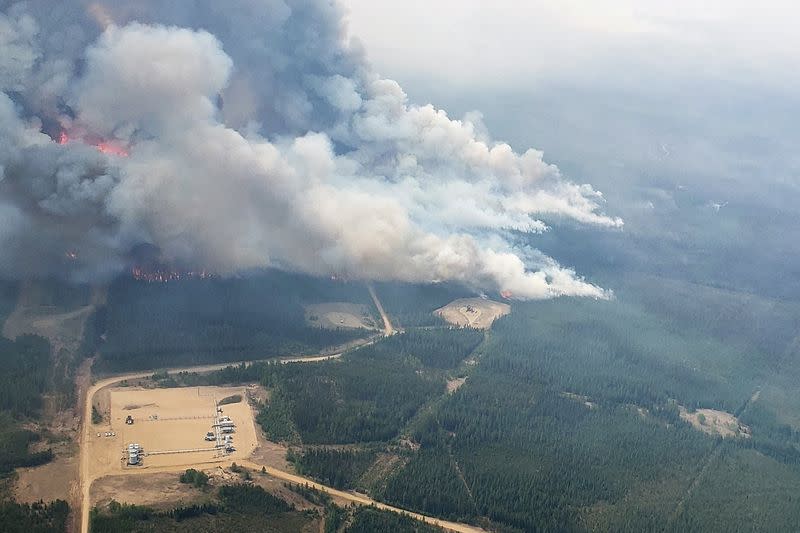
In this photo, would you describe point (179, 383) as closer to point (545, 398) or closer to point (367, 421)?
point (367, 421)

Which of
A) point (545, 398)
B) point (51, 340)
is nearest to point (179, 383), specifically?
→ point (51, 340)

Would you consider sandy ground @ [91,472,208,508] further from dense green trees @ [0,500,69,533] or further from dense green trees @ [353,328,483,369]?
dense green trees @ [353,328,483,369]

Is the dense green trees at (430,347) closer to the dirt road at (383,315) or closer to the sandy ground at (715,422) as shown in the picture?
the dirt road at (383,315)

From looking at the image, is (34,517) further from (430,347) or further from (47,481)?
(430,347)

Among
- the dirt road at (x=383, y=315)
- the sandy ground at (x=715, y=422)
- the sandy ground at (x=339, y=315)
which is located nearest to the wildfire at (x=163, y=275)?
the sandy ground at (x=339, y=315)

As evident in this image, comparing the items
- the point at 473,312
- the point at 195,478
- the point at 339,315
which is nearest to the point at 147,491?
the point at 195,478

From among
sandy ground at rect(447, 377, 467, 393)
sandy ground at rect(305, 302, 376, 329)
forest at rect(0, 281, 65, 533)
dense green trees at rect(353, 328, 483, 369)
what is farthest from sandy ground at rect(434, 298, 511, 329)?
forest at rect(0, 281, 65, 533)
